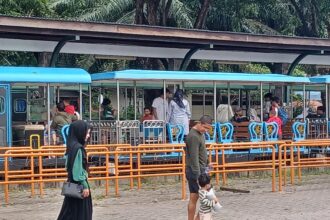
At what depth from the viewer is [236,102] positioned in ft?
80.4

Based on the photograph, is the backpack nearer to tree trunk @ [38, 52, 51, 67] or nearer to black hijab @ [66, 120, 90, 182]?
tree trunk @ [38, 52, 51, 67]

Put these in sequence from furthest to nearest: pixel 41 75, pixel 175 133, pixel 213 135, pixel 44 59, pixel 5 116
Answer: pixel 44 59
pixel 213 135
pixel 175 133
pixel 41 75
pixel 5 116

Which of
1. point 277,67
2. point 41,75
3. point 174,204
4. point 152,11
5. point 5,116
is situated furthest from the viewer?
point 152,11

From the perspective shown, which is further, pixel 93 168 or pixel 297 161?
pixel 297 161

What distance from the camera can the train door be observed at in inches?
637

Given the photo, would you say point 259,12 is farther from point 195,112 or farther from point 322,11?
point 195,112

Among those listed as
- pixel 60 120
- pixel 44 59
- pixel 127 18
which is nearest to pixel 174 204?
pixel 60 120

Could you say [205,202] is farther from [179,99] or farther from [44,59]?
[44,59]

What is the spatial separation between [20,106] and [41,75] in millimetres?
1615

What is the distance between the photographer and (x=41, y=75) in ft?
53.9

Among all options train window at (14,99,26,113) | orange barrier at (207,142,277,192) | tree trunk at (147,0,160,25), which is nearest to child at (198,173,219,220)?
orange barrier at (207,142,277,192)

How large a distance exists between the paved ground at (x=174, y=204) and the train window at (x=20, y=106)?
11.0 feet

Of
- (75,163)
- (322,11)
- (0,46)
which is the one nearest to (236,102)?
(0,46)

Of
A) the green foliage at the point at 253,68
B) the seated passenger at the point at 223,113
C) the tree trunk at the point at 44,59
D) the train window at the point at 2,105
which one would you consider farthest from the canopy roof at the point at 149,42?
the green foliage at the point at 253,68
